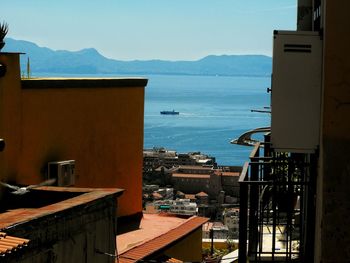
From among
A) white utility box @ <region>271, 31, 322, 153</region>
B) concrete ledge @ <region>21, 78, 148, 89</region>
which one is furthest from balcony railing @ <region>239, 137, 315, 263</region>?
concrete ledge @ <region>21, 78, 148, 89</region>

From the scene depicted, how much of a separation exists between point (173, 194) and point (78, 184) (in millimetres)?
52029

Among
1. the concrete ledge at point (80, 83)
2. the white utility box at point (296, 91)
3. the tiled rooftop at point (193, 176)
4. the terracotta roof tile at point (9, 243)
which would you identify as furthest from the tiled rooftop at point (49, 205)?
the tiled rooftop at point (193, 176)

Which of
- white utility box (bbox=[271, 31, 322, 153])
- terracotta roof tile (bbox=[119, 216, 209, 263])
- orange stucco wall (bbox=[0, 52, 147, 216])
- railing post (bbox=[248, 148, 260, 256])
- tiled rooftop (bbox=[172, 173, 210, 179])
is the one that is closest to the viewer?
white utility box (bbox=[271, 31, 322, 153])

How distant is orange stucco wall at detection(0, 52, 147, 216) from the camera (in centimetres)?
1008

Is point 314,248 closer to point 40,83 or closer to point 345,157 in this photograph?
point 345,157

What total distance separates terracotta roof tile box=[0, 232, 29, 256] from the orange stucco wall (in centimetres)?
376

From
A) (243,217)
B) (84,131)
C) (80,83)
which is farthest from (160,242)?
(243,217)

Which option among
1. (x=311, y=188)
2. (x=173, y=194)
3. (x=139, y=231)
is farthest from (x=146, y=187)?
(x=311, y=188)

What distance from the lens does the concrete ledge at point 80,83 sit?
397 inches

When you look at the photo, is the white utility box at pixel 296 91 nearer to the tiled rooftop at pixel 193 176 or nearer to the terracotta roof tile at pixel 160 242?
the terracotta roof tile at pixel 160 242

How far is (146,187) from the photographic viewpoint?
62.0 m

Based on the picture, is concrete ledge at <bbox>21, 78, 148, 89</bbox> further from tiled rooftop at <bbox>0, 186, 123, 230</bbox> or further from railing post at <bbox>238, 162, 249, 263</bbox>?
railing post at <bbox>238, 162, 249, 263</bbox>

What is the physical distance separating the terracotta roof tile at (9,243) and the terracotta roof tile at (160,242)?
14.0ft

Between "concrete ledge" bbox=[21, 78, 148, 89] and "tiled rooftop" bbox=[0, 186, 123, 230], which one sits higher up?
"concrete ledge" bbox=[21, 78, 148, 89]
